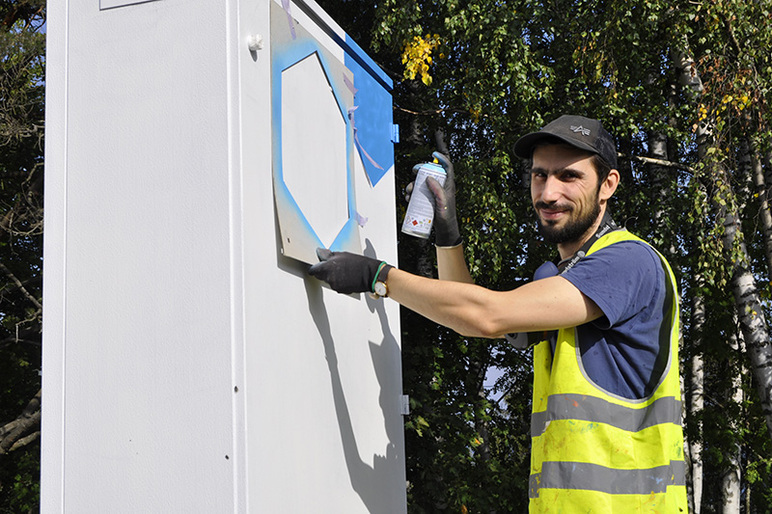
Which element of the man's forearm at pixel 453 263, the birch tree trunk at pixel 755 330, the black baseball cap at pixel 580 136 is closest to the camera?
the black baseball cap at pixel 580 136

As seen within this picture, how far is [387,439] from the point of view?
8.80 ft

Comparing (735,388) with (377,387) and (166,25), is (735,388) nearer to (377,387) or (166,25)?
(377,387)

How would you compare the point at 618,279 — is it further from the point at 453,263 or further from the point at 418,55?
the point at 418,55

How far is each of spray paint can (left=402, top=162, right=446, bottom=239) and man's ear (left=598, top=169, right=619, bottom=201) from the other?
0.49 meters

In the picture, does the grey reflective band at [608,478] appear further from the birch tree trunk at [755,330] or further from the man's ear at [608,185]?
the birch tree trunk at [755,330]

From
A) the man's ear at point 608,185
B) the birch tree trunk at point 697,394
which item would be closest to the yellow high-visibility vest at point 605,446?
the man's ear at point 608,185

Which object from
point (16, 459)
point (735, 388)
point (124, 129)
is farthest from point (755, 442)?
point (124, 129)

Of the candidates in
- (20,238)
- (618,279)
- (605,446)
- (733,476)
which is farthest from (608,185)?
(20,238)

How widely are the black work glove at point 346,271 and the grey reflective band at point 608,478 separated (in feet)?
2.26

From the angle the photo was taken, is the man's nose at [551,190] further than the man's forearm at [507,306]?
Yes

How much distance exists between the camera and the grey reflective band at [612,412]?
6.40 feet

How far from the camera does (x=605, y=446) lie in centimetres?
194

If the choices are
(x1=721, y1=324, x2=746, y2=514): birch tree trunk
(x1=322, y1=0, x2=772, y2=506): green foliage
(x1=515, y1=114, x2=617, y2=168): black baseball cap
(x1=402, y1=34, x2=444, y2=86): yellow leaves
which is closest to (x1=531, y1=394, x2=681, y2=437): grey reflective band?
(x1=515, y1=114, x2=617, y2=168): black baseball cap

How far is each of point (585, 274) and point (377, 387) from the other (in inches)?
36.4
